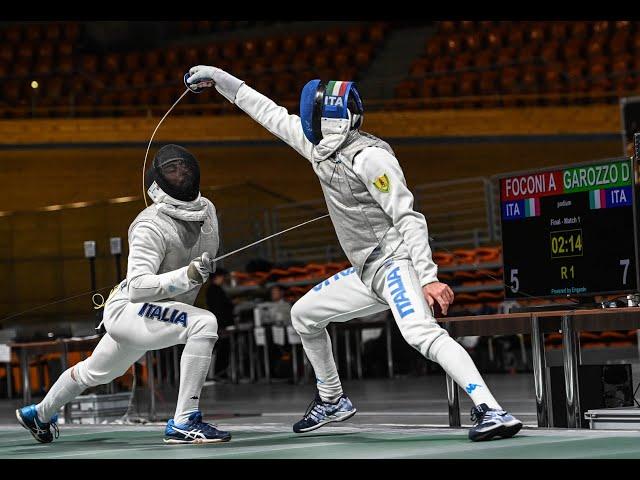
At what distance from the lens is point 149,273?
4945 millimetres

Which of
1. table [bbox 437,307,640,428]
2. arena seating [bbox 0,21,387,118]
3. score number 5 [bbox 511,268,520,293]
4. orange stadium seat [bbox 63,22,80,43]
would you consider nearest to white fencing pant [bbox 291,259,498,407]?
table [bbox 437,307,640,428]

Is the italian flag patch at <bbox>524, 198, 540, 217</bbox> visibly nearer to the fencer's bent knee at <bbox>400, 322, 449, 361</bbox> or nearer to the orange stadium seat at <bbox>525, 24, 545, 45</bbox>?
the fencer's bent knee at <bbox>400, 322, 449, 361</bbox>

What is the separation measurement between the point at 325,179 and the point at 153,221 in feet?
2.58

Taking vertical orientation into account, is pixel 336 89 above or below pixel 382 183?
above

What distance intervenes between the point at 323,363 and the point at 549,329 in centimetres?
100

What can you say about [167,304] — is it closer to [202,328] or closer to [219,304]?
[202,328]

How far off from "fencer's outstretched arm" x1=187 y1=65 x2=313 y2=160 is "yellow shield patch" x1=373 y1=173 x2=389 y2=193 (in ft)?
1.78

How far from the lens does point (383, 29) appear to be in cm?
2183

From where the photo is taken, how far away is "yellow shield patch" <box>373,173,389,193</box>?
14.9ft

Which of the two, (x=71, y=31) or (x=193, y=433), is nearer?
(x=193, y=433)

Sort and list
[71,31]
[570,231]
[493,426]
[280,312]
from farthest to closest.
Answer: [71,31]
[280,312]
[570,231]
[493,426]

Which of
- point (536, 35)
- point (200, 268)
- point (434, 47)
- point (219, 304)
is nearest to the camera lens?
point (200, 268)

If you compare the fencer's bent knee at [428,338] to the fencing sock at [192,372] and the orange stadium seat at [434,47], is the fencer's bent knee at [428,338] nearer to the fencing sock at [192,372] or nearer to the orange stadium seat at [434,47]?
the fencing sock at [192,372]

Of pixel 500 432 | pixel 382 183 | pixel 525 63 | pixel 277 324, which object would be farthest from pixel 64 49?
pixel 500 432
